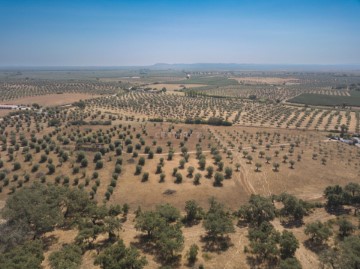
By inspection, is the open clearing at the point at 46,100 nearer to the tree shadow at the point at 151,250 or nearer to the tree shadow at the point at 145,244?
the tree shadow at the point at 145,244

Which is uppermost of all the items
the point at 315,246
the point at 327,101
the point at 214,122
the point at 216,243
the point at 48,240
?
the point at 327,101

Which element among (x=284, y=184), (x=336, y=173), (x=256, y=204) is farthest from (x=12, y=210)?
(x=336, y=173)

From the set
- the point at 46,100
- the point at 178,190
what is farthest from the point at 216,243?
the point at 46,100

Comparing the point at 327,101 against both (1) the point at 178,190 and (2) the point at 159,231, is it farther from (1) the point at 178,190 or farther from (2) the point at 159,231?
(2) the point at 159,231

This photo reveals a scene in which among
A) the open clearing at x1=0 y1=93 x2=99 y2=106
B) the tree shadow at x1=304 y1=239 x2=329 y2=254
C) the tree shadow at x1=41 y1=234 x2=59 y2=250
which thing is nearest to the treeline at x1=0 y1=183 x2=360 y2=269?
the tree shadow at x1=304 y1=239 x2=329 y2=254

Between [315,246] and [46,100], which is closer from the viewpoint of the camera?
[315,246]

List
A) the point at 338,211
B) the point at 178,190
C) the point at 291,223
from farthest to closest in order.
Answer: the point at 178,190 < the point at 338,211 < the point at 291,223

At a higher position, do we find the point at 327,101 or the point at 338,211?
the point at 327,101

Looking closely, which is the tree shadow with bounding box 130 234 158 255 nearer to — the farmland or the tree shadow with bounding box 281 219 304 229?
the farmland

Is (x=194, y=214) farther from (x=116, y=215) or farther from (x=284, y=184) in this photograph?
(x=284, y=184)

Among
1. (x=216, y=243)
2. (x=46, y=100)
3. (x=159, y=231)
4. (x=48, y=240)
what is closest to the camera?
(x=159, y=231)
